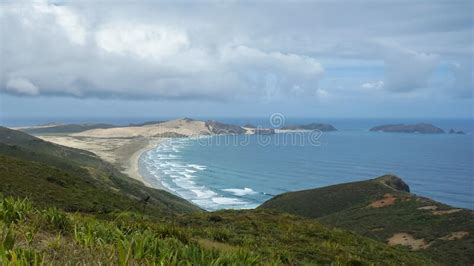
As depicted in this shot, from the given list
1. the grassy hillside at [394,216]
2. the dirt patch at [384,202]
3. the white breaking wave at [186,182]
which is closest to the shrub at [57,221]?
the grassy hillside at [394,216]

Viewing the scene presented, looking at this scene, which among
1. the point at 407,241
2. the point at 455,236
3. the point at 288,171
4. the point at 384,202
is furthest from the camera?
the point at 288,171

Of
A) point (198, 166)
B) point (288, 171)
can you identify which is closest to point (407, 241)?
point (288, 171)

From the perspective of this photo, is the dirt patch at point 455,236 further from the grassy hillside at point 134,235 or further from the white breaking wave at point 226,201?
the white breaking wave at point 226,201

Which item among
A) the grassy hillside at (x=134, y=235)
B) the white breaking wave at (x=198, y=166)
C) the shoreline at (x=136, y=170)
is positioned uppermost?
the grassy hillside at (x=134, y=235)

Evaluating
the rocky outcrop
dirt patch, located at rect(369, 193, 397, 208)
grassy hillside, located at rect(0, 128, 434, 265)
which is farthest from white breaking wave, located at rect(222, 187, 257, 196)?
grassy hillside, located at rect(0, 128, 434, 265)

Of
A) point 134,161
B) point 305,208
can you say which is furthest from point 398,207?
point 134,161

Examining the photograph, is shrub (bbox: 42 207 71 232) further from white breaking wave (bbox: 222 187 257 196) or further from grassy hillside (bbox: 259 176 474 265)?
white breaking wave (bbox: 222 187 257 196)

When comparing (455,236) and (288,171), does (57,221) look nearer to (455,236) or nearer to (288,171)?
(455,236)

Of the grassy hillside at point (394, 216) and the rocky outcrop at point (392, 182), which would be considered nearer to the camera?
the grassy hillside at point (394, 216)
